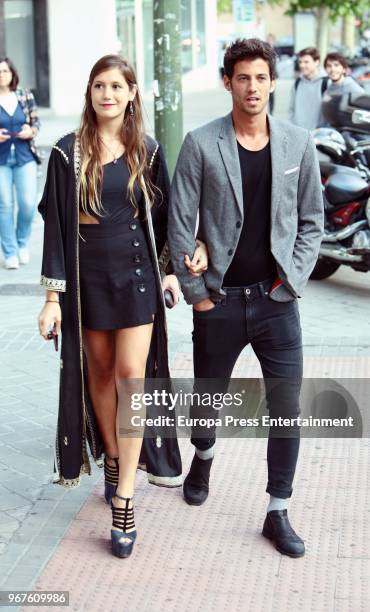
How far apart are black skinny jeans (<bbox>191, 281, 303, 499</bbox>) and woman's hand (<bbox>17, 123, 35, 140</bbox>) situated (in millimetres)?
5678

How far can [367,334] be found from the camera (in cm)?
798

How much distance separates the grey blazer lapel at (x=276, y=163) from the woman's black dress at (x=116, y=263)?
1.72ft

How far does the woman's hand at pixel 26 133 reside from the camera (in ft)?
32.6

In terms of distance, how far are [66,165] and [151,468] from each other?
1324 mm

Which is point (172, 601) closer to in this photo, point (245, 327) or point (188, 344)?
point (245, 327)

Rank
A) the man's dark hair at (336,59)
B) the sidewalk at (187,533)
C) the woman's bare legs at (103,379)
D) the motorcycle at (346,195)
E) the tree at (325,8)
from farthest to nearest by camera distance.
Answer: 1. the tree at (325,8)
2. the man's dark hair at (336,59)
3. the motorcycle at (346,195)
4. the woman's bare legs at (103,379)
5. the sidewalk at (187,533)

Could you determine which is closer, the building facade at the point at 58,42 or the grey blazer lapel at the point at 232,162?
the grey blazer lapel at the point at 232,162

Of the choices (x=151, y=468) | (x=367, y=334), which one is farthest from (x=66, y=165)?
(x=367, y=334)

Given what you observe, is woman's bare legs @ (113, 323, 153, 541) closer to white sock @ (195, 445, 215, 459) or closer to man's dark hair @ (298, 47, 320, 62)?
white sock @ (195, 445, 215, 459)

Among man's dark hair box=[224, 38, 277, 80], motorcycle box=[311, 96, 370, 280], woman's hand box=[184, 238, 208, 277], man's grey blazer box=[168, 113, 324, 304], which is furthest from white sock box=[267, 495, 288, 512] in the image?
motorcycle box=[311, 96, 370, 280]

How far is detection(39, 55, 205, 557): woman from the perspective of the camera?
4.42m

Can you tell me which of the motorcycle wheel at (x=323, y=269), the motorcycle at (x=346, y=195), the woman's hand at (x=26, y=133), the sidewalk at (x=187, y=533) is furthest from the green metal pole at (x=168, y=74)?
the sidewalk at (x=187, y=533)

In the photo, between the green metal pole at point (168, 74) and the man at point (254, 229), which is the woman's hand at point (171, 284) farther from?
the green metal pole at point (168, 74)

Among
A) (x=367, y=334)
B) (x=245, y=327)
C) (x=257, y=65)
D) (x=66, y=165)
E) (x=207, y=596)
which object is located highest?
(x=257, y=65)
